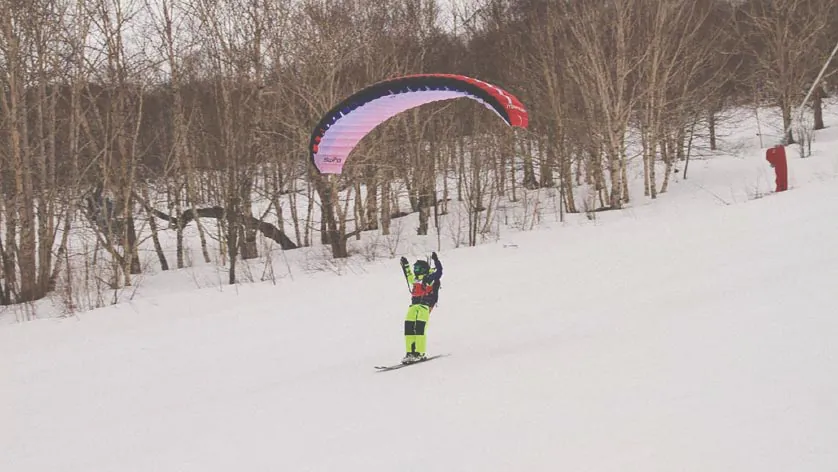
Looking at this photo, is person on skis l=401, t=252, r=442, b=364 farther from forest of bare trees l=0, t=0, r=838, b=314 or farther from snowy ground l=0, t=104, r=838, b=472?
forest of bare trees l=0, t=0, r=838, b=314

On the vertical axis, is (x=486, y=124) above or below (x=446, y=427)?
above

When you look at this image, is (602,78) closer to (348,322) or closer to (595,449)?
(348,322)

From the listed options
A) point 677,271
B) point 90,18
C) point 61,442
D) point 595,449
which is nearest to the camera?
point 595,449

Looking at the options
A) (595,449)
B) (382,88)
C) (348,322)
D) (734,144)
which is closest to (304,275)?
(348,322)

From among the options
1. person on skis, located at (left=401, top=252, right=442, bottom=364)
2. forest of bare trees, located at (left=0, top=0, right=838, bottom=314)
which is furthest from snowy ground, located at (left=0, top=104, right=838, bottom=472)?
forest of bare trees, located at (left=0, top=0, right=838, bottom=314)

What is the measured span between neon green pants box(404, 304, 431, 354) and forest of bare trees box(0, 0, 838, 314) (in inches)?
379

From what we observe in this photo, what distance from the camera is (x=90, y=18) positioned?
1773 centimetres

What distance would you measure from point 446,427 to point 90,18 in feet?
57.1

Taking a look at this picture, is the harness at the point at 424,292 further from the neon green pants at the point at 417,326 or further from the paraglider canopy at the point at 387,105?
the paraglider canopy at the point at 387,105

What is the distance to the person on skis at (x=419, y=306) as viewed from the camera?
7.68 metres

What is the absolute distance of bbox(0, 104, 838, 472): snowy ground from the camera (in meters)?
4.56

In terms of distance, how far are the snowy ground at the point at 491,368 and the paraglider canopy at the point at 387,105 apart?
287 centimetres

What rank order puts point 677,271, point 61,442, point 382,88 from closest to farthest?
point 61,442 → point 382,88 → point 677,271

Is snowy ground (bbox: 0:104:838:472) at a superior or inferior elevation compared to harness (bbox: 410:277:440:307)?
inferior
